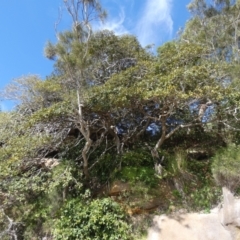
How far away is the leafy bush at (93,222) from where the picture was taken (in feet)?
19.9

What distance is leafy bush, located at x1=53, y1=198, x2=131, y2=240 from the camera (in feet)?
19.9

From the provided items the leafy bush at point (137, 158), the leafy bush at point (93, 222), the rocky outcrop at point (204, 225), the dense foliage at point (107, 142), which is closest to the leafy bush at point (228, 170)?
the dense foliage at point (107, 142)

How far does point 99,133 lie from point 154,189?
2773mm

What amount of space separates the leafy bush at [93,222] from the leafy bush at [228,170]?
253 centimetres

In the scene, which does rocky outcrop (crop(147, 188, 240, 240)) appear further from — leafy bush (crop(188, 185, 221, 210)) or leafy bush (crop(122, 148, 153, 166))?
leafy bush (crop(122, 148, 153, 166))

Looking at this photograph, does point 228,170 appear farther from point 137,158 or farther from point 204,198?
point 137,158

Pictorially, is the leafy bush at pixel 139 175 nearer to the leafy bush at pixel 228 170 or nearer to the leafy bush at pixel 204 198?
the leafy bush at pixel 204 198

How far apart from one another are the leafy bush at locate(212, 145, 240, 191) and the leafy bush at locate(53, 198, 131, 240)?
2.53 m

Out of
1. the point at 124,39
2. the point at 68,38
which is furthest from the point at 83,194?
the point at 124,39

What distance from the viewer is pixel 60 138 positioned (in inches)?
305

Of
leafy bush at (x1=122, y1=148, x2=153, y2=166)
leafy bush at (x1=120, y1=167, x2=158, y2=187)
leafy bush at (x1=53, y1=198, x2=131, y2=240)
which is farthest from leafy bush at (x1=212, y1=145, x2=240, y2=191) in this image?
leafy bush at (x1=53, y1=198, x2=131, y2=240)

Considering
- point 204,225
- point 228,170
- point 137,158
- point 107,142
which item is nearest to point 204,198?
point 204,225

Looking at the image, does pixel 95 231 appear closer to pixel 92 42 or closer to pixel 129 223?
pixel 129 223

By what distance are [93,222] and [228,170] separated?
3397mm
